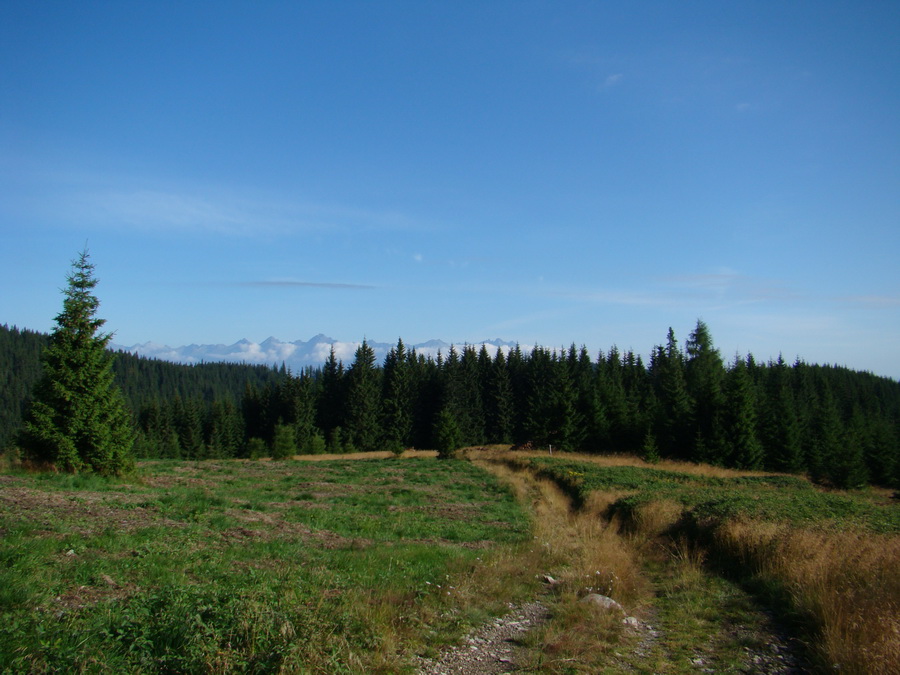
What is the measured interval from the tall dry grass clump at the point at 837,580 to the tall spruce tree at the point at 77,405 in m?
18.4

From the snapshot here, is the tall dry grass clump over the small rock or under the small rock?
over

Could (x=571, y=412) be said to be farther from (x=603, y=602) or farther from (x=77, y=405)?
(x=603, y=602)

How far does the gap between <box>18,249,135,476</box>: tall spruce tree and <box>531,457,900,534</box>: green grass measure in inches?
649

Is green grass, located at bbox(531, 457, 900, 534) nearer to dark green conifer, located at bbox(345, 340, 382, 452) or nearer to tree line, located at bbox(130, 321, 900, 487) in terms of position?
tree line, located at bbox(130, 321, 900, 487)

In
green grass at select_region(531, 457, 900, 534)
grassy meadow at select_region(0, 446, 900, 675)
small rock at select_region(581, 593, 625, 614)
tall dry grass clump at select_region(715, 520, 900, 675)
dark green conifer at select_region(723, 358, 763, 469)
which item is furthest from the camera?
dark green conifer at select_region(723, 358, 763, 469)

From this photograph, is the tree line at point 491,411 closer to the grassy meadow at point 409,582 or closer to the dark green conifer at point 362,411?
the dark green conifer at point 362,411

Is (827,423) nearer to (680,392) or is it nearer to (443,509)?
(680,392)

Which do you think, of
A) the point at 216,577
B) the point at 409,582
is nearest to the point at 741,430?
the point at 409,582

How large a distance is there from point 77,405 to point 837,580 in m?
20.3

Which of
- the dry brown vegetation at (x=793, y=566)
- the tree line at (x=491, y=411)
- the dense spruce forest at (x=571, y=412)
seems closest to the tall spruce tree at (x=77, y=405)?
the tree line at (x=491, y=411)

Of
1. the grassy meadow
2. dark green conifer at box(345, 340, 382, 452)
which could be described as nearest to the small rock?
the grassy meadow

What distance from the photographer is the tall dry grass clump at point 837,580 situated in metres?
5.39

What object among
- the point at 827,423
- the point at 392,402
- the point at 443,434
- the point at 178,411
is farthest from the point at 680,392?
the point at 178,411

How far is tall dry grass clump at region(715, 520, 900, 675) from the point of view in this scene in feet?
17.7
